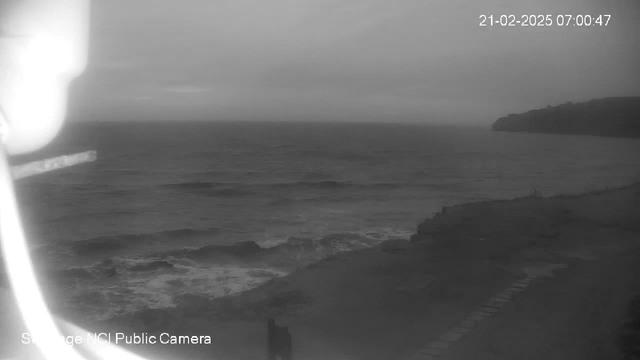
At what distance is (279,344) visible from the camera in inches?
83.7

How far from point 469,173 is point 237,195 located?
8424 mm

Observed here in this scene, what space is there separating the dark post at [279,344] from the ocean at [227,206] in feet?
6.91

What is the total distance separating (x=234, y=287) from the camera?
4.51 metres

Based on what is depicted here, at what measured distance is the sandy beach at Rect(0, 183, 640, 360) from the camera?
2.57 meters

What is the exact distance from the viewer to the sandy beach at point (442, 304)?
2.57 m

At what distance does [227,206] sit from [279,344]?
889cm

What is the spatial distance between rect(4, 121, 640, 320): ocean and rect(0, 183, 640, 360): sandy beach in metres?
0.66

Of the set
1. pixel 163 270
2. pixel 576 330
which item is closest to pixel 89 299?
pixel 163 270

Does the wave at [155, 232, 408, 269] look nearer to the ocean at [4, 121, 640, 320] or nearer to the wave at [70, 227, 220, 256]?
the ocean at [4, 121, 640, 320]

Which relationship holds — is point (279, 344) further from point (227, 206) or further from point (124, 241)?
point (227, 206)

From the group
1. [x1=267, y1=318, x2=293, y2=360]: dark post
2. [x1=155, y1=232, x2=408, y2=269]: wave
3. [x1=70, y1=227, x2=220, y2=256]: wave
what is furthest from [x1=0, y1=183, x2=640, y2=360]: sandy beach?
[x1=70, y1=227, x2=220, y2=256]: wave

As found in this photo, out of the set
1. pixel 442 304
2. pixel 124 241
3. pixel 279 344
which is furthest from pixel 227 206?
pixel 279 344

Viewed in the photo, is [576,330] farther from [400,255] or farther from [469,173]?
[469,173]

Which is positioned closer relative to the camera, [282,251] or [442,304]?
[442,304]
